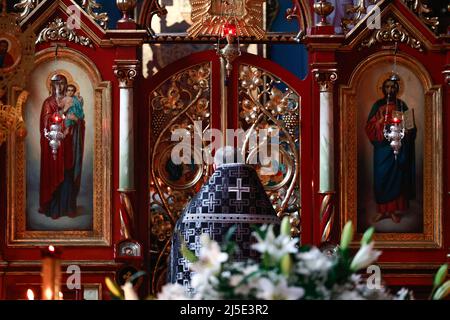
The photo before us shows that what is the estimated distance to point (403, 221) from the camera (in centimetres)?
959

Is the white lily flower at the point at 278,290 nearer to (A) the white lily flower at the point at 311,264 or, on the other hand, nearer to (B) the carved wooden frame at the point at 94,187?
(A) the white lily flower at the point at 311,264

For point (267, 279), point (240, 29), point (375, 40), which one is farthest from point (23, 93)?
point (267, 279)

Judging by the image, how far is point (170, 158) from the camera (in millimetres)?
9602

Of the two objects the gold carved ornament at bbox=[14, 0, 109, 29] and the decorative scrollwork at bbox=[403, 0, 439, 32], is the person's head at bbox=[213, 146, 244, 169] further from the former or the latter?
the decorative scrollwork at bbox=[403, 0, 439, 32]

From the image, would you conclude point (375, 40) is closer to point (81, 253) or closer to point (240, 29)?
point (240, 29)

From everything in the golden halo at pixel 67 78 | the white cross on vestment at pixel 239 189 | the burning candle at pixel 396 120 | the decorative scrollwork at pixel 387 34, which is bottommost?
the white cross on vestment at pixel 239 189

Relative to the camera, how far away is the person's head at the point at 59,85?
9500 millimetres

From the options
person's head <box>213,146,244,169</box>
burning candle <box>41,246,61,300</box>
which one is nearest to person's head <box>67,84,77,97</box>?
person's head <box>213,146,244,169</box>

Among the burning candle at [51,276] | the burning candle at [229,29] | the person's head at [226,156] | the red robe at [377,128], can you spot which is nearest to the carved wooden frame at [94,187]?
the person's head at [226,156]

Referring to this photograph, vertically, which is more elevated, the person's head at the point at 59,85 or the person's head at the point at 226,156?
the person's head at the point at 59,85

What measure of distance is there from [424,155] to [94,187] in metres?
2.56

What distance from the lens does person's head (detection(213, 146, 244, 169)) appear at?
30.4 ft

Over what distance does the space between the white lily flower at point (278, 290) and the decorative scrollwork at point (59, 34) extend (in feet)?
17.5

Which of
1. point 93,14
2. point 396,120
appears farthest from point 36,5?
point 396,120
